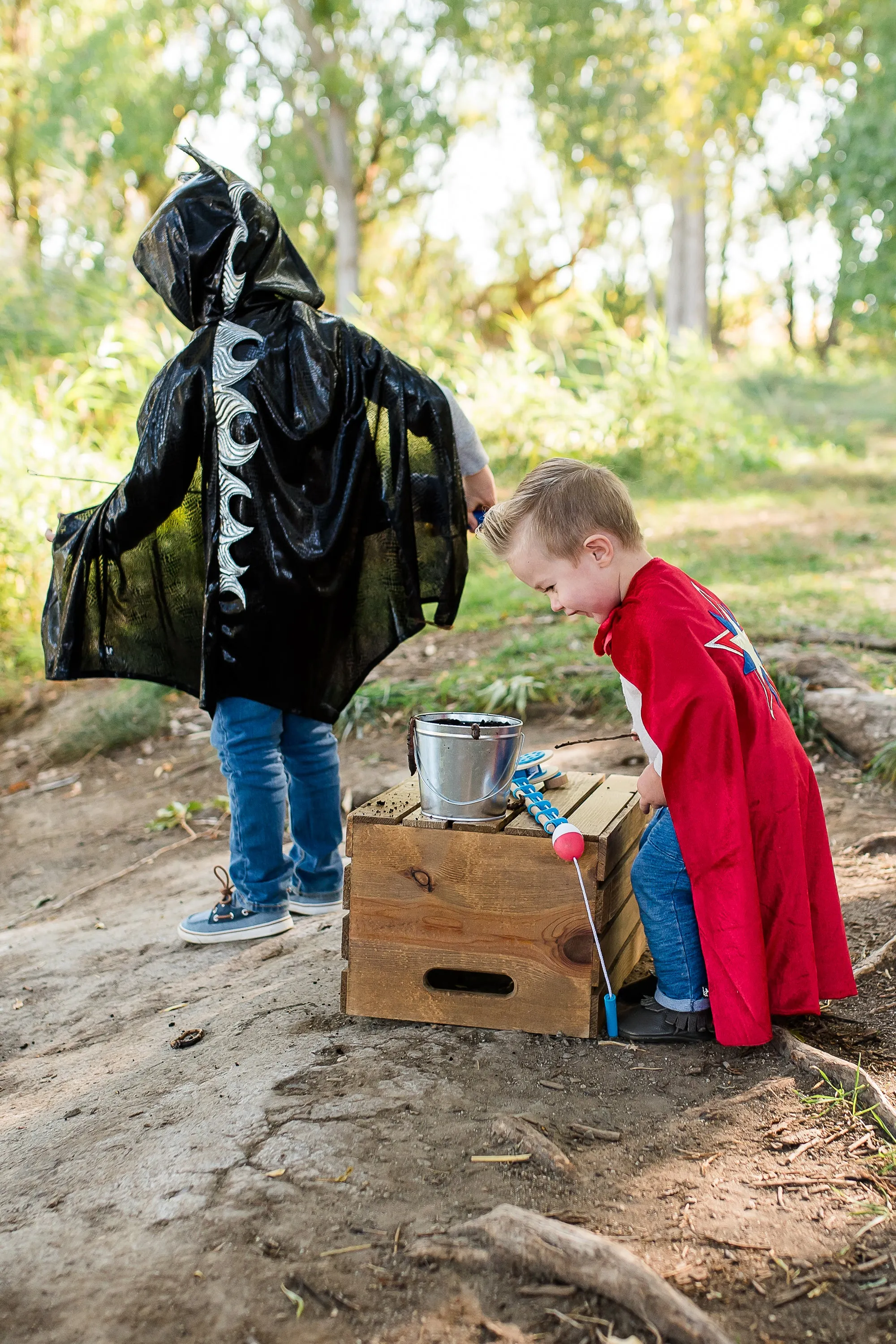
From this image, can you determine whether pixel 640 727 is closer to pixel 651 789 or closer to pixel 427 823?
pixel 651 789

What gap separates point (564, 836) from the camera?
2219 mm

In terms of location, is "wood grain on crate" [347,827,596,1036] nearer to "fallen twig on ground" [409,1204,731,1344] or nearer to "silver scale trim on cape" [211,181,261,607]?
"fallen twig on ground" [409,1204,731,1344]

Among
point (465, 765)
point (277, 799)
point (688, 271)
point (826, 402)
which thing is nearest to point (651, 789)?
point (465, 765)

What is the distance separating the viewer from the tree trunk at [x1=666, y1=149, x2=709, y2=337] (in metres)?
15.2

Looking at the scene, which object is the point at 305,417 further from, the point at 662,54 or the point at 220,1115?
the point at 662,54

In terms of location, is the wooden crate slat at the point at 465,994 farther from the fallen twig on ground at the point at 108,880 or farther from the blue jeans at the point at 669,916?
the fallen twig on ground at the point at 108,880

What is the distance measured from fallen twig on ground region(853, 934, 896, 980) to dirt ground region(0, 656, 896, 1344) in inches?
1.1

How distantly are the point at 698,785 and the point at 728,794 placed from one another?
0.06m

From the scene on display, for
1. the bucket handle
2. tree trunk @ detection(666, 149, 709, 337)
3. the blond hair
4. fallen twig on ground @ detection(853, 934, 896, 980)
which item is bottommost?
fallen twig on ground @ detection(853, 934, 896, 980)

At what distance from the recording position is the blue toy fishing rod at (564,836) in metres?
2.22

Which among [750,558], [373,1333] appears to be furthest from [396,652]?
[373,1333]

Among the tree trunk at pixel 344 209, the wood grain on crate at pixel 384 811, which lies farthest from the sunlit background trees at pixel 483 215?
the wood grain on crate at pixel 384 811

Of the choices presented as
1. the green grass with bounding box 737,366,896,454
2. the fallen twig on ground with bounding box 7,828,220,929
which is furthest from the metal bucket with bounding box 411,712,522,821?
the green grass with bounding box 737,366,896,454

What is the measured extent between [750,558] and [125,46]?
1195 centimetres
